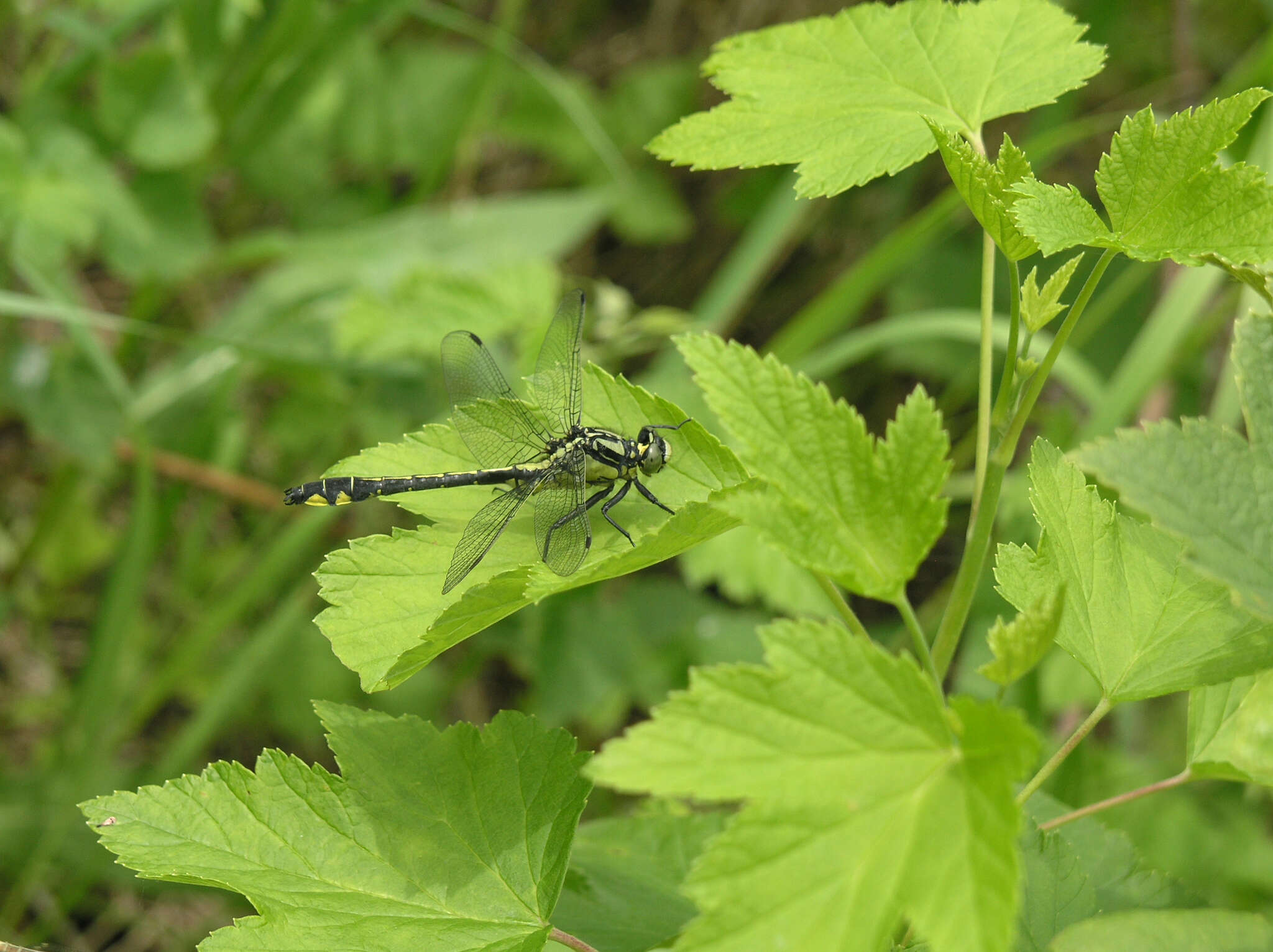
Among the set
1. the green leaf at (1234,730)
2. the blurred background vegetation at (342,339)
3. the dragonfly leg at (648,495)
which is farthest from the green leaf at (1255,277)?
the blurred background vegetation at (342,339)

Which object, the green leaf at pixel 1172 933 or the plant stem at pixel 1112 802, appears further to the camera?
the plant stem at pixel 1112 802

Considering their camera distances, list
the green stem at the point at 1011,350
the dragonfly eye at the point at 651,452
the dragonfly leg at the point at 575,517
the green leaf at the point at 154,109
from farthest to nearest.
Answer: the green leaf at the point at 154,109 < the dragonfly eye at the point at 651,452 < the dragonfly leg at the point at 575,517 < the green stem at the point at 1011,350

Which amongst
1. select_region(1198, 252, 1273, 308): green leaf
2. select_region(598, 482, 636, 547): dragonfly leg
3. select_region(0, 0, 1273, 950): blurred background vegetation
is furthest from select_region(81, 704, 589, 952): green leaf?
select_region(0, 0, 1273, 950): blurred background vegetation

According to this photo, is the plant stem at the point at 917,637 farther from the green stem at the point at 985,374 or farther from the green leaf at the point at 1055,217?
the green leaf at the point at 1055,217

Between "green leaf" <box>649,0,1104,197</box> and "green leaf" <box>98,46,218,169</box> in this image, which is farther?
"green leaf" <box>98,46,218,169</box>

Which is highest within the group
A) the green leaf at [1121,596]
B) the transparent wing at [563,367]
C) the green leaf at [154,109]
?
the green leaf at [154,109]

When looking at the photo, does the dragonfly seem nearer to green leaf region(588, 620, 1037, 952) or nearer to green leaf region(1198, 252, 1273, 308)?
green leaf region(588, 620, 1037, 952)

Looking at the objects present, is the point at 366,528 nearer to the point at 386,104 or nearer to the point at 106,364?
the point at 106,364
